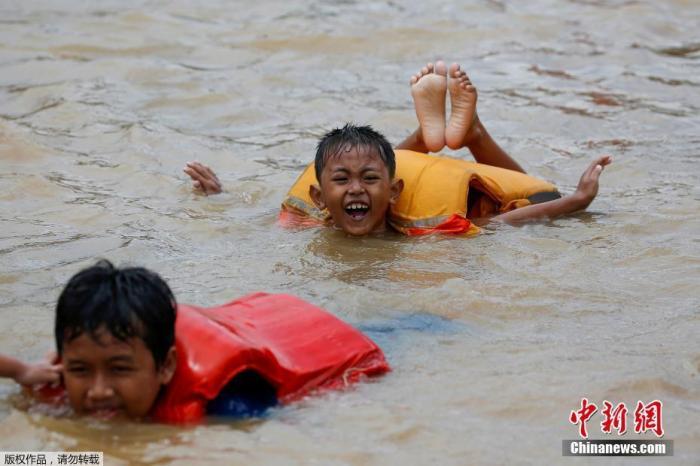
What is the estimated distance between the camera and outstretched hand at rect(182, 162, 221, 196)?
272 inches

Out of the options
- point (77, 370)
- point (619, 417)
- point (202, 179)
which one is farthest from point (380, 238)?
point (77, 370)

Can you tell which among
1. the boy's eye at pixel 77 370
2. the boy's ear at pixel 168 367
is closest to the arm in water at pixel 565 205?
the boy's ear at pixel 168 367

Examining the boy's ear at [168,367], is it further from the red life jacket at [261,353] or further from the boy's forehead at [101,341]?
the boy's forehead at [101,341]

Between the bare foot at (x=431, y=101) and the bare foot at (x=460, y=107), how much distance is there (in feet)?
0.16

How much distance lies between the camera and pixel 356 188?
5.98 meters

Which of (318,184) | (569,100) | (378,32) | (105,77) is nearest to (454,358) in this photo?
(318,184)

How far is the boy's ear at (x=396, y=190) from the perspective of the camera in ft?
20.4

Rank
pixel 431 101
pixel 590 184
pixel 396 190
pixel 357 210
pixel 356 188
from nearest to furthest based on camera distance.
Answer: pixel 356 188 < pixel 357 210 < pixel 396 190 < pixel 590 184 < pixel 431 101

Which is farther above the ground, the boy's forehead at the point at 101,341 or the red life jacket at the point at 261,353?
the boy's forehead at the point at 101,341

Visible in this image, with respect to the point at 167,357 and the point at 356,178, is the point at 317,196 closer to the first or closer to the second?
the point at 356,178

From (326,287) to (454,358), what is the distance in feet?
3.52

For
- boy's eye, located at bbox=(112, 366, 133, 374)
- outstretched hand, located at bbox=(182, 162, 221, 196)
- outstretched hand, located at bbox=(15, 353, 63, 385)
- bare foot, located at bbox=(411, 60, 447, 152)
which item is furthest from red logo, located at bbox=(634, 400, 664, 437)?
outstretched hand, located at bbox=(182, 162, 221, 196)

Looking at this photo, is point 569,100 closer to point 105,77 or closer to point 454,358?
point 105,77

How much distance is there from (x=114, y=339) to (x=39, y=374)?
43 centimetres
